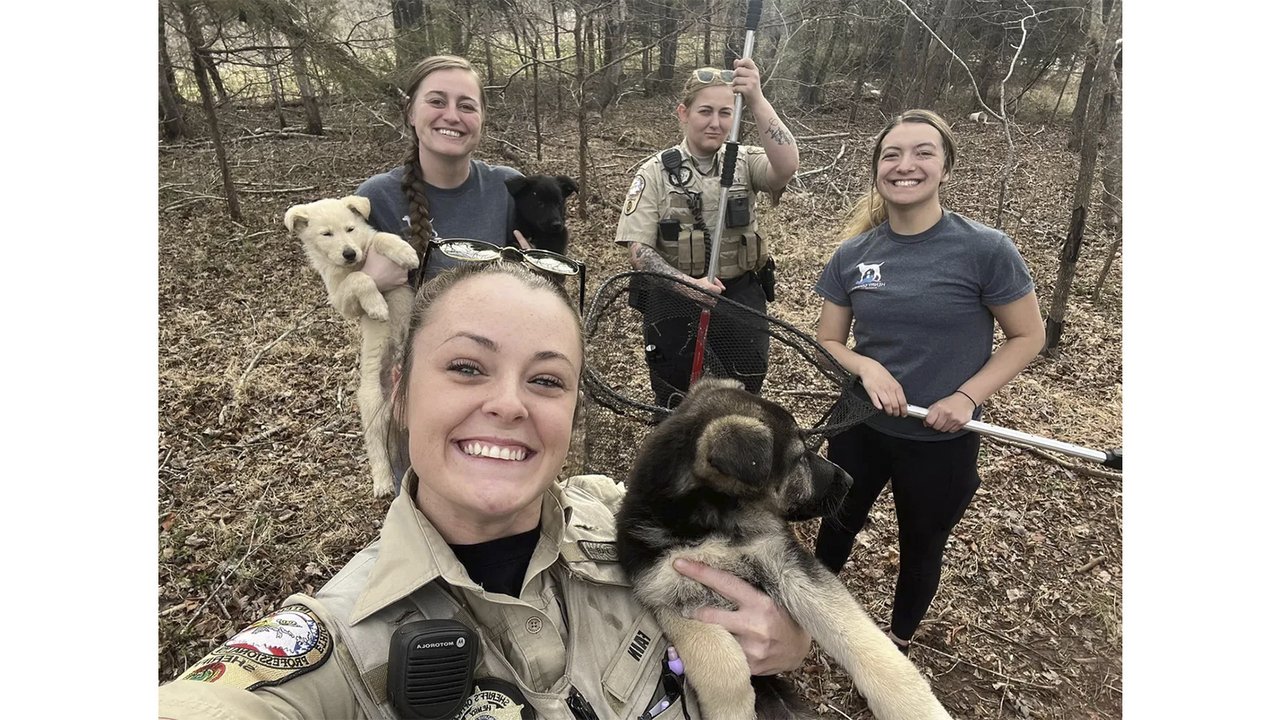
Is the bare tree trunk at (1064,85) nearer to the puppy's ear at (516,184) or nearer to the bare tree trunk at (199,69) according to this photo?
the puppy's ear at (516,184)

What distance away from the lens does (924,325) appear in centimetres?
328

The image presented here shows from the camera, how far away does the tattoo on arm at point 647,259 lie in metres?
4.37

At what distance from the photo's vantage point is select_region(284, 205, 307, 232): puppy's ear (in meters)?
4.56

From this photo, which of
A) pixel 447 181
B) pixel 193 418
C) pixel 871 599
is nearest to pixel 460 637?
pixel 447 181

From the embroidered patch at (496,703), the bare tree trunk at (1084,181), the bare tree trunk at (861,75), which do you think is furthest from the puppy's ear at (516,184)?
the bare tree trunk at (861,75)

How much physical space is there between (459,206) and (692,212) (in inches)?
71.8

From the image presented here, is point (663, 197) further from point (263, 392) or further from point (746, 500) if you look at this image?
point (263, 392)

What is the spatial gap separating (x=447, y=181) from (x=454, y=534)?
272 cm

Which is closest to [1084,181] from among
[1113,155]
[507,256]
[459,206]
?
[1113,155]

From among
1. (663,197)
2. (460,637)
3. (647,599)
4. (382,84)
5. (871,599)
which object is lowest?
(871,599)

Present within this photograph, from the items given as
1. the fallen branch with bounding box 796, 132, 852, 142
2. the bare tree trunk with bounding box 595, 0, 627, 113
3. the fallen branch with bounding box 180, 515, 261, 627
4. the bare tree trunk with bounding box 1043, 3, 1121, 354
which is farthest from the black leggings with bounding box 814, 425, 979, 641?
the fallen branch with bounding box 796, 132, 852, 142

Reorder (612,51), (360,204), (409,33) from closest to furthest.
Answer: (360,204) → (409,33) → (612,51)

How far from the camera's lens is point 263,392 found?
745 cm

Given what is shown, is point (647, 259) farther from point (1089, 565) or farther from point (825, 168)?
point (825, 168)
